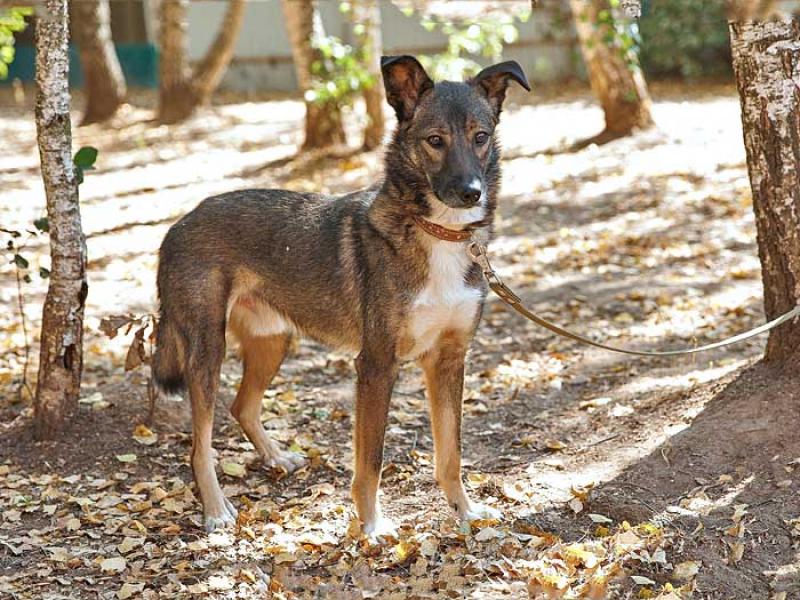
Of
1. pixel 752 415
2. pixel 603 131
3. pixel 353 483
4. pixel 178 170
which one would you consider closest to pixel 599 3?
pixel 603 131

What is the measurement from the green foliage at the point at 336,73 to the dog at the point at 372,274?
6.47 m

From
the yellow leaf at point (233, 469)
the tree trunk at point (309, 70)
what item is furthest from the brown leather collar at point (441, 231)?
the tree trunk at point (309, 70)

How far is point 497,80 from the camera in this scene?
4.55m

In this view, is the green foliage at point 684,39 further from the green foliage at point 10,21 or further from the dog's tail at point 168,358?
the dog's tail at point 168,358

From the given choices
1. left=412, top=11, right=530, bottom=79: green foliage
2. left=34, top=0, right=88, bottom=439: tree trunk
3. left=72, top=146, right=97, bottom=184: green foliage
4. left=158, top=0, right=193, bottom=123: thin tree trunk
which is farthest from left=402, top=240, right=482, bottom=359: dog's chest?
left=158, top=0, right=193, bottom=123: thin tree trunk

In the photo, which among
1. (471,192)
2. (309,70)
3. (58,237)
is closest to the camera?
(471,192)

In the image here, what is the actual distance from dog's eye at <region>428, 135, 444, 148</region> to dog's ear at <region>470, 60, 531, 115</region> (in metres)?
0.37

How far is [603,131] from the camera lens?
1298cm

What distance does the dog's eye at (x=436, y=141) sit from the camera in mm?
4348

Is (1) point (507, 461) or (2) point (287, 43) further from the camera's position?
(2) point (287, 43)

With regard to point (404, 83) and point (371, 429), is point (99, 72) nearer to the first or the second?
point (404, 83)

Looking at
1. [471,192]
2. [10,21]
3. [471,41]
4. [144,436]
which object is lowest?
[144,436]

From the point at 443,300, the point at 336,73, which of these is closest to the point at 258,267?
the point at 443,300

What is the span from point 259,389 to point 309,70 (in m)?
7.44
